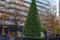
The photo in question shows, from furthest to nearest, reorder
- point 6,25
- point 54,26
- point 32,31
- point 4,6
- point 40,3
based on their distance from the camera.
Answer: point 40,3
point 6,25
point 4,6
point 54,26
point 32,31

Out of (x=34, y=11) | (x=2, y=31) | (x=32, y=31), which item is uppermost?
(x=34, y=11)

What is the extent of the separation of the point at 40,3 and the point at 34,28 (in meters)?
65.3

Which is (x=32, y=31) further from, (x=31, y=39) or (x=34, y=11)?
(x=31, y=39)

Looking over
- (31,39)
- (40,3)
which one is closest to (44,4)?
(40,3)

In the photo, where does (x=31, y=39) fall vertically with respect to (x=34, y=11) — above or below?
below

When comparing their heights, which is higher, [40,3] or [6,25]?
[40,3]

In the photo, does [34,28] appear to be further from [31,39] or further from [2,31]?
[2,31]

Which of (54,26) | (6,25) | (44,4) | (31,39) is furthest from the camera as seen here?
(44,4)

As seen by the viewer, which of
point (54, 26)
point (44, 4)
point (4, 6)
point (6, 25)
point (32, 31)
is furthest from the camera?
point (44, 4)

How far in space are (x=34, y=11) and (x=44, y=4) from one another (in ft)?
232

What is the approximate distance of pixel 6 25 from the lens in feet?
186

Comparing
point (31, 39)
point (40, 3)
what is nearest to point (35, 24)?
point (31, 39)

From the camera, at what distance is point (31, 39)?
11992 mm

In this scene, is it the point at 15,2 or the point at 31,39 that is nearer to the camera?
the point at 31,39
